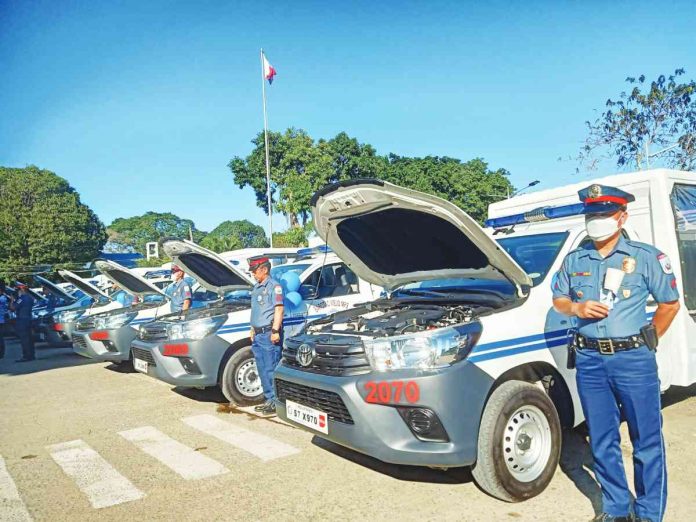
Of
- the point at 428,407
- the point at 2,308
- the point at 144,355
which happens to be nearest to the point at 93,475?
the point at 144,355

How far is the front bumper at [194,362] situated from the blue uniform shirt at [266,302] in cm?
76

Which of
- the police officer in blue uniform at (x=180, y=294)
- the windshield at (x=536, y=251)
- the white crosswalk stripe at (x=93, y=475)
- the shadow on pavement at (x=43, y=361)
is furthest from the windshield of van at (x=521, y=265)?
the shadow on pavement at (x=43, y=361)

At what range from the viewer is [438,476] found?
410cm

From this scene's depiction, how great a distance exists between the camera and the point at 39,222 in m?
41.5

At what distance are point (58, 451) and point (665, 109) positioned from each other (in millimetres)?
24579

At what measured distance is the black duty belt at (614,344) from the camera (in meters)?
2.99

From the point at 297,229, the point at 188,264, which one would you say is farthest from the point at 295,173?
the point at 188,264

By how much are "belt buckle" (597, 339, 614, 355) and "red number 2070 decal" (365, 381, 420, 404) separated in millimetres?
1083

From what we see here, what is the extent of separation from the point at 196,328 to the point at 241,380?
0.87 m

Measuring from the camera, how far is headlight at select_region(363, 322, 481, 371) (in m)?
3.44

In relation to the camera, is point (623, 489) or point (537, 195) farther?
point (537, 195)

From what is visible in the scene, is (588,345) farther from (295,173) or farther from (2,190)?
(2,190)

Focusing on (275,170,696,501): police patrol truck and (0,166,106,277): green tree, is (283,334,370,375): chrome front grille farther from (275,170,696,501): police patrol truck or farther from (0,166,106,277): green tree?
(0,166,106,277): green tree

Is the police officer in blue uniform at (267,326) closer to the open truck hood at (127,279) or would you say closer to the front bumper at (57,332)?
the open truck hood at (127,279)
